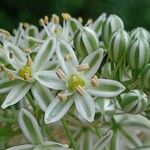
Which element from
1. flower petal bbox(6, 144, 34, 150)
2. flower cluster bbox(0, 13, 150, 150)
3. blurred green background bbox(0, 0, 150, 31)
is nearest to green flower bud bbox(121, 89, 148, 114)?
flower cluster bbox(0, 13, 150, 150)

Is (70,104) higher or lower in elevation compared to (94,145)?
higher

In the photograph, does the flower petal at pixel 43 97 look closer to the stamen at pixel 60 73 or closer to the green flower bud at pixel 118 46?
the stamen at pixel 60 73

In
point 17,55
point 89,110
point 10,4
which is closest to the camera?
point 89,110

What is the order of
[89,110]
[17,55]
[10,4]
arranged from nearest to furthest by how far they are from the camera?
[89,110] → [17,55] → [10,4]

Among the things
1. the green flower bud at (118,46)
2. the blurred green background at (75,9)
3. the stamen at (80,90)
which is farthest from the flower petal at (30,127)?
the blurred green background at (75,9)

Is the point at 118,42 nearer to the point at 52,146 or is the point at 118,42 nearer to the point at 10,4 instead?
the point at 52,146

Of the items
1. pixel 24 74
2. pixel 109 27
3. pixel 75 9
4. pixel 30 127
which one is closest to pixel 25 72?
pixel 24 74

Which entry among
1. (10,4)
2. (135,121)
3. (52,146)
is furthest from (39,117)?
(10,4)

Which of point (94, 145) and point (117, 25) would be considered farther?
point (117, 25)

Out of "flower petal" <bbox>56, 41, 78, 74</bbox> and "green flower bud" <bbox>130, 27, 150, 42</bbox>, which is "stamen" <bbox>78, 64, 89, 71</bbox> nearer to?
"flower petal" <bbox>56, 41, 78, 74</bbox>
